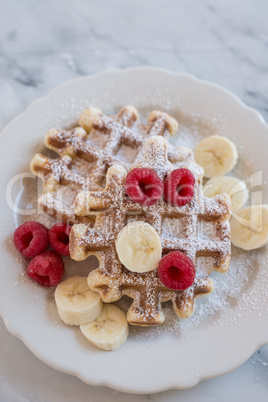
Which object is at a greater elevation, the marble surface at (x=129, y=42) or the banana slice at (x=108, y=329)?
the marble surface at (x=129, y=42)

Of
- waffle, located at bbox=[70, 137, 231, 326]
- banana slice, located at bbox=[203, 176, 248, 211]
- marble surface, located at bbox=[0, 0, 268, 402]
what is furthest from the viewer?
marble surface, located at bbox=[0, 0, 268, 402]

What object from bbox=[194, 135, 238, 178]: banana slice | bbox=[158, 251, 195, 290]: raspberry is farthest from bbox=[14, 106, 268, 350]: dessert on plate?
bbox=[194, 135, 238, 178]: banana slice

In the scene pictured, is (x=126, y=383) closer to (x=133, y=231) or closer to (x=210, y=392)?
(x=210, y=392)

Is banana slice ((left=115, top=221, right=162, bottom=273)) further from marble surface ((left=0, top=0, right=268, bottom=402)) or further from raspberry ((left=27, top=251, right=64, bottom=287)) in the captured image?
marble surface ((left=0, top=0, right=268, bottom=402))

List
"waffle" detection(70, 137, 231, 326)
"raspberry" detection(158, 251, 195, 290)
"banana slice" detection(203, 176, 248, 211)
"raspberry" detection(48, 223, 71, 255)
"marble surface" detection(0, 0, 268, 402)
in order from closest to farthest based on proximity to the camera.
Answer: "raspberry" detection(158, 251, 195, 290), "waffle" detection(70, 137, 231, 326), "raspberry" detection(48, 223, 71, 255), "banana slice" detection(203, 176, 248, 211), "marble surface" detection(0, 0, 268, 402)

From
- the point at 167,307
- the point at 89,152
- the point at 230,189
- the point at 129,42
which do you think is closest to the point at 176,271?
the point at 167,307

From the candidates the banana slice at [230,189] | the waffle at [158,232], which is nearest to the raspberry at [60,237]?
the waffle at [158,232]

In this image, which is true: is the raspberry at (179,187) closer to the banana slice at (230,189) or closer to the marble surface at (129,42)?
the banana slice at (230,189)
